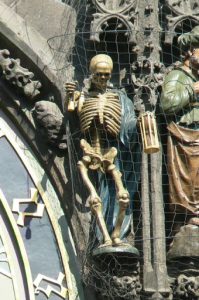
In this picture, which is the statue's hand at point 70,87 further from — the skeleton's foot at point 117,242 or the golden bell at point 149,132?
the skeleton's foot at point 117,242

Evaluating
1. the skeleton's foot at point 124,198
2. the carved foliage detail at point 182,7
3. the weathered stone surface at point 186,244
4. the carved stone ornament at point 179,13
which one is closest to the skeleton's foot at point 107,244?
the skeleton's foot at point 124,198

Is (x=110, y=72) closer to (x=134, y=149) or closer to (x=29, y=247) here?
(x=134, y=149)

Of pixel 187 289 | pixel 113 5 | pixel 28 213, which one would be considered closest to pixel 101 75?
pixel 113 5

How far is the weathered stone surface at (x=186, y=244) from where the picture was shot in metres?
8.16

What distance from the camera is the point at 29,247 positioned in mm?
8336

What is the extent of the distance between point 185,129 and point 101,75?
473 millimetres

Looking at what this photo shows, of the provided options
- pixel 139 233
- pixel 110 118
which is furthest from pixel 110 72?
pixel 139 233

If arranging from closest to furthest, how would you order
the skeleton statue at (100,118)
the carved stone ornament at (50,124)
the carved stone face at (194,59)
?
the skeleton statue at (100,118), the carved stone ornament at (50,124), the carved stone face at (194,59)

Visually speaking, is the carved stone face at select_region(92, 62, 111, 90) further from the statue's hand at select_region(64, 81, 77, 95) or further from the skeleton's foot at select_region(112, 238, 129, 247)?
the skeleton's foot at select_region(112, 238, 129, 247)

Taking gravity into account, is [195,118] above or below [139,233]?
above

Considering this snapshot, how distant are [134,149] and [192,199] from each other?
391 millimetres

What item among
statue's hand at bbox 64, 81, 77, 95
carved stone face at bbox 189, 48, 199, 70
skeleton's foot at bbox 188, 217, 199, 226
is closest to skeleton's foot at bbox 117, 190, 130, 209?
skeleton's foot at bbox 188, 217, 199, 226

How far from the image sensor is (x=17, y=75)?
855cm

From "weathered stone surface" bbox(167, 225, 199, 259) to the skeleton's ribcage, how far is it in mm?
591
